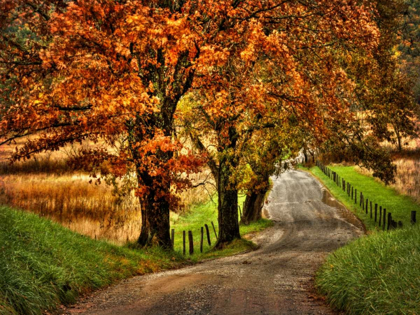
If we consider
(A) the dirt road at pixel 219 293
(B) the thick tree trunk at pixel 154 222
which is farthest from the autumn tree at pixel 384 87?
(B) the thick tree trunk at pixel 154 222

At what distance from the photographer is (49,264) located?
9.41 metres

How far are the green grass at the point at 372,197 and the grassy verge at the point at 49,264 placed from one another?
1679 centimetres

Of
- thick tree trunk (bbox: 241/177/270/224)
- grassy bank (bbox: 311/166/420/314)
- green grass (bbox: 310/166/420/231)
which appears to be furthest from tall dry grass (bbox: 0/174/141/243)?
green grass (bbox: 310/166/420/231)

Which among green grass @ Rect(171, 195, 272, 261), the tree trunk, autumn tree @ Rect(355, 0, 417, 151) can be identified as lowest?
green grass @ Rect(171, 195, 272, 261)

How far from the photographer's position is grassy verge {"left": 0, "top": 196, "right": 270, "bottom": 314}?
25.3ft

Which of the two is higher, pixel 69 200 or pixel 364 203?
pixel 69 200

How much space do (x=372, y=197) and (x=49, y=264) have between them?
36.1 metres

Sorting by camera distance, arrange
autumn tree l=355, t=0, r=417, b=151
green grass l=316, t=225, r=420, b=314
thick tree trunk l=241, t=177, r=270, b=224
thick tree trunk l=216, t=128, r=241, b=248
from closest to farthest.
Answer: green grass l=316, t=225, r=420, b=314
autumn tree l=355, t=0, r=417, b=151
thick tree trunk l=216, t=128, r=241, b=248
thick tree trunk l=241, t=177, r=270, b=224

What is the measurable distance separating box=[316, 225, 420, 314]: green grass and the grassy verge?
486 cm

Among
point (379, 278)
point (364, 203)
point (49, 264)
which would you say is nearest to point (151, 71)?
point (49, 264)

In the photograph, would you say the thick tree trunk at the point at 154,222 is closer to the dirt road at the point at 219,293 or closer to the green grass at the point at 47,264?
the green grass at the point at 47,264

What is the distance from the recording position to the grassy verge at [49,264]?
770 cm

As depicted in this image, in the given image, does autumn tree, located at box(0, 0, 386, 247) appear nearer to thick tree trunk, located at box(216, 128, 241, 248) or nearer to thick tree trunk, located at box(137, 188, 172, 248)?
thick tree trunk, located at box(137, 188, 172, 248)

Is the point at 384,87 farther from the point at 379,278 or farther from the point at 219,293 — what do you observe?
the point at 379,278
